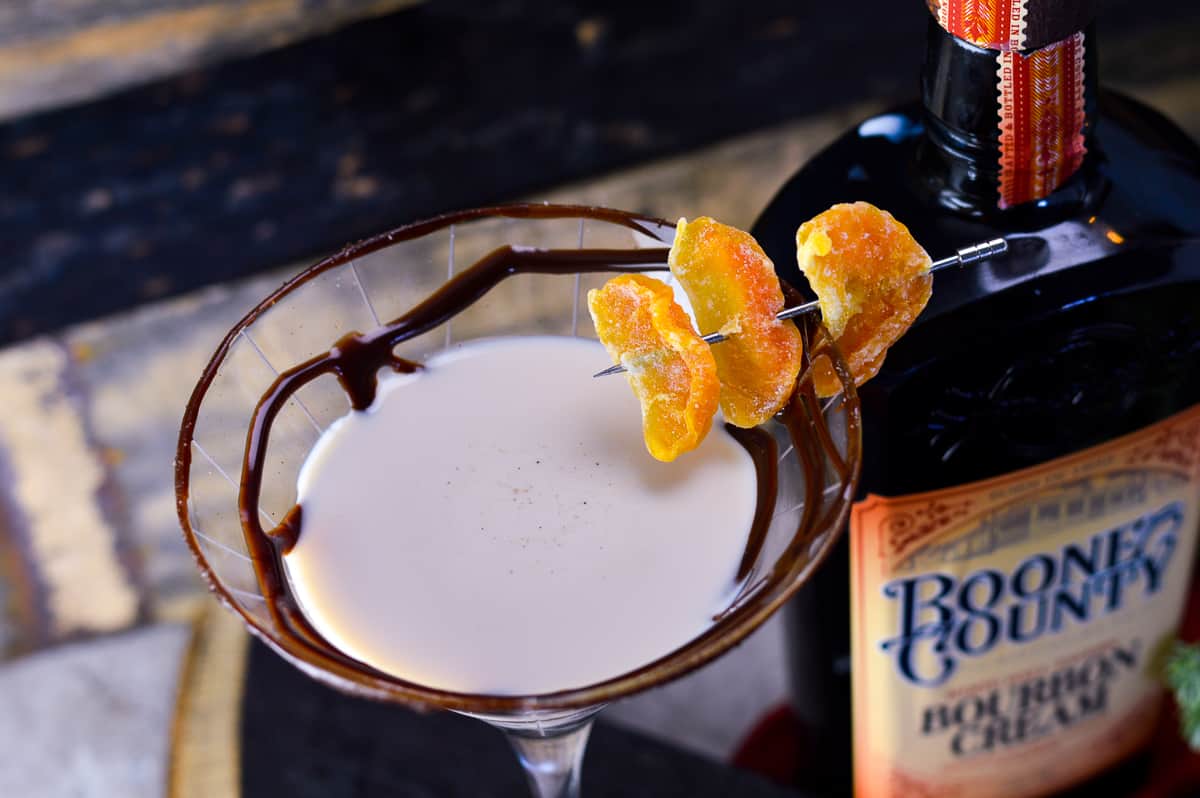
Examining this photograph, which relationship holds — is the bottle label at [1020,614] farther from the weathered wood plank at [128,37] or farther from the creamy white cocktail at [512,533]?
the weathered wood plank at [128,37]

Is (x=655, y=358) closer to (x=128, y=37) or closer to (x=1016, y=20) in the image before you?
(x=1016, y=20)

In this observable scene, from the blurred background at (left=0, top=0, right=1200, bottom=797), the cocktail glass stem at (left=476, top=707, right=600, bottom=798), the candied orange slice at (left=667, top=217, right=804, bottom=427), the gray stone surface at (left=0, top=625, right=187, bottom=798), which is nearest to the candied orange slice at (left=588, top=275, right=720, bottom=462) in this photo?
the candied orange slice at (left=667, top=217, right=804, bottom=427)

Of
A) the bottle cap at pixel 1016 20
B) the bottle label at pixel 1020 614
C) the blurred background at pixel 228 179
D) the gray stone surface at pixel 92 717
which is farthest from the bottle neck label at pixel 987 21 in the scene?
the gray stone surface at pixel 92 717

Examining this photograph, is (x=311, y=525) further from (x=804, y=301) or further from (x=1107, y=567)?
(x=1107, y=567)

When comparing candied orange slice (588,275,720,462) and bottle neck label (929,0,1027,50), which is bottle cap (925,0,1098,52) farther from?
candied orange slice (588,275,720,462)

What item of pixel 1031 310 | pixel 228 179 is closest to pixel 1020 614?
pixel 1031 310

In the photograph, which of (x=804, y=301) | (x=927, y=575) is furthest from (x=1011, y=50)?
(x=927, y=575)
